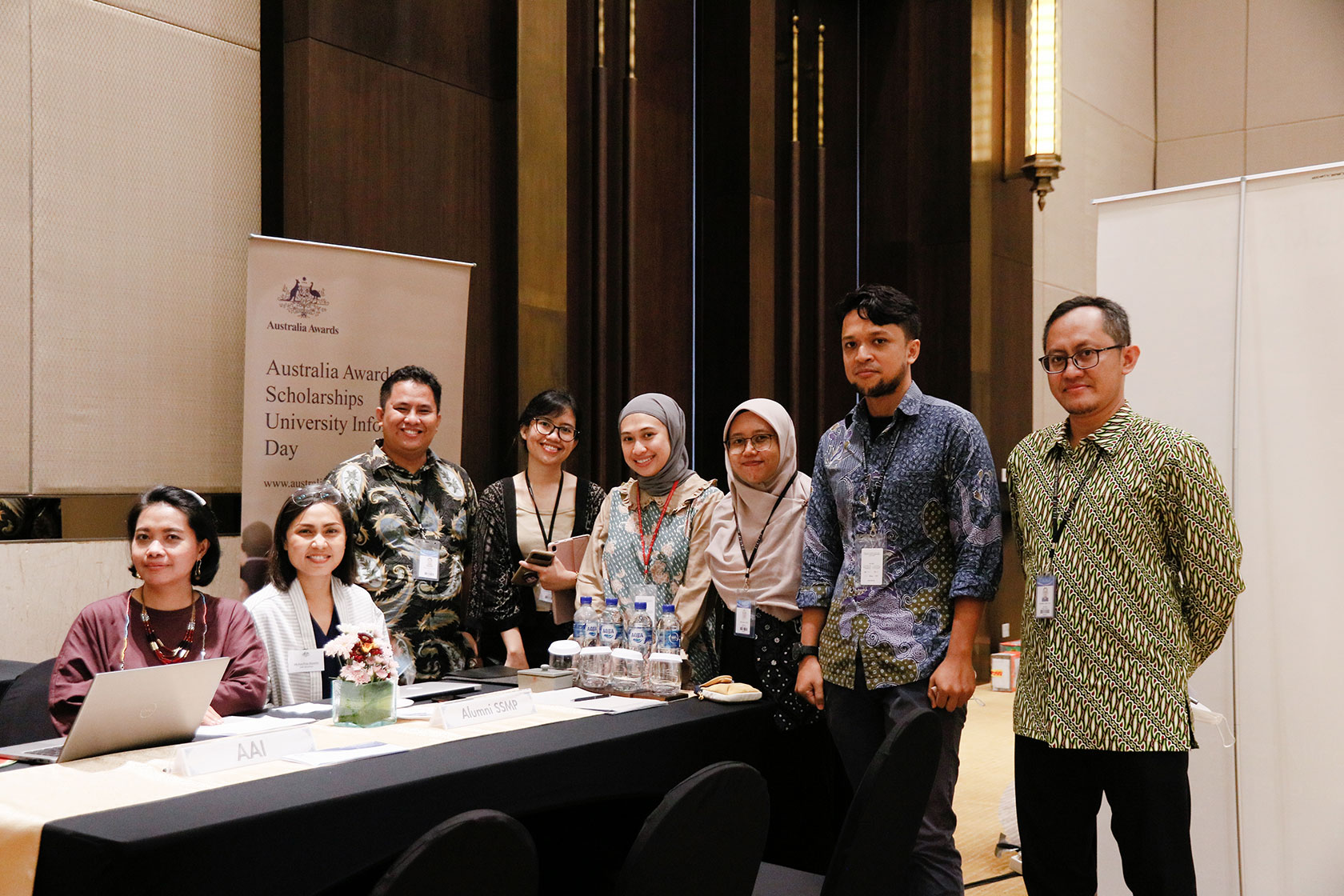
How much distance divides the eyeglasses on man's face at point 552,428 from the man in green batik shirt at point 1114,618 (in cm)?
166

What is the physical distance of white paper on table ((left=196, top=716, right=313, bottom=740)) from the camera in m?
2.13

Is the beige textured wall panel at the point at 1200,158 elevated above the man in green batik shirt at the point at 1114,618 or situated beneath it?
elevated above

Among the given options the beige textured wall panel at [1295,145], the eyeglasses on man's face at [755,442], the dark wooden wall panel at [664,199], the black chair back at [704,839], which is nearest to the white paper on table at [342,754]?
the black chair back at [704,839]

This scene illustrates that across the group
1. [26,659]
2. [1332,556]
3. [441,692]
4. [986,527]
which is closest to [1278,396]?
[1332,556]

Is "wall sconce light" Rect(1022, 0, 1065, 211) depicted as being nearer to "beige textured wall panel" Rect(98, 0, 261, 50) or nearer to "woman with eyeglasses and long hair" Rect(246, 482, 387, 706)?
"beige textured wall panel" Rect(98, 0, 261, 50)

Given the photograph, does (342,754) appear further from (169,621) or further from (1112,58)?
(1112,58)

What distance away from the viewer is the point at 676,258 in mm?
5996

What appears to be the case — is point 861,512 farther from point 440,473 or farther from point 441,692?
point 440,473

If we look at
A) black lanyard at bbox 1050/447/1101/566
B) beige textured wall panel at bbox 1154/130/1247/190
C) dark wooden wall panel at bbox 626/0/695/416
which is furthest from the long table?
beige textured wall panel at bbox 1154/130/1247/190

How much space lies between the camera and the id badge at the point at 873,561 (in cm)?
251

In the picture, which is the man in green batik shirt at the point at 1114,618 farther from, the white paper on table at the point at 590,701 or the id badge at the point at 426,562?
the id badge at the point at 426,562

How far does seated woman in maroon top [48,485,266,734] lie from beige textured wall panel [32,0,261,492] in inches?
57.4

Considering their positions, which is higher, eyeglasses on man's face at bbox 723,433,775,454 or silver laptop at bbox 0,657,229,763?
eyeglasses on man's face at bbox 723,433,775,454

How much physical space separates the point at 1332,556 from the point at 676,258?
12.6 feet
